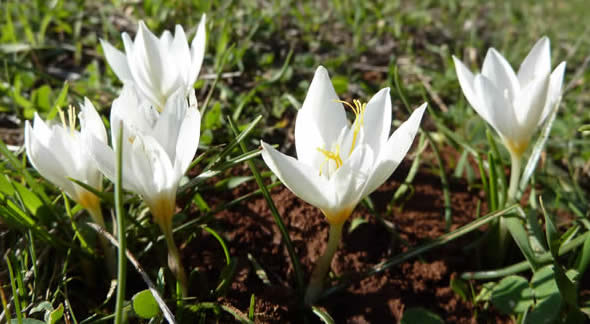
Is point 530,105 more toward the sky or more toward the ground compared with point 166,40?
more toward the ground

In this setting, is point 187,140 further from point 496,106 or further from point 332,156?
point 496,106

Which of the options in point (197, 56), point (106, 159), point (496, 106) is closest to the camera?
point (106, 159)

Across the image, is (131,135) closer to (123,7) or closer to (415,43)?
(123,7)

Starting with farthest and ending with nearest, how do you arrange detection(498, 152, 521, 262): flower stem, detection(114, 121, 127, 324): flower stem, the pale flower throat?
detection(498, 152, 521, 262): flower stem, the pale flower throat, detection(114, 121, 127, 324): flower stem

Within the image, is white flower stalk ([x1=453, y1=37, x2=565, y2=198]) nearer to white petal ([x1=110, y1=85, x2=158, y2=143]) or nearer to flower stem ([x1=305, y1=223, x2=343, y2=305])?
flower stem ([x1=305, y1=223, x2=343, y2=305])

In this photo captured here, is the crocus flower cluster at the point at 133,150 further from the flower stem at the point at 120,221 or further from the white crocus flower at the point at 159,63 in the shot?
the white crocus flower at the point at 159,63

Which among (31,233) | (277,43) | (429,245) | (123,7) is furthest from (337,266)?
(123,7)

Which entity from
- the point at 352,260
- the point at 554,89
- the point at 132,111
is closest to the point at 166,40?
the point at 132,111

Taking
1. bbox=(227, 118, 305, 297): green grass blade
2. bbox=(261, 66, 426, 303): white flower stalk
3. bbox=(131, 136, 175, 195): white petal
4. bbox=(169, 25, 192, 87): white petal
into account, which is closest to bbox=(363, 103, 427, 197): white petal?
bbox=(261, 66, 426, 303): white flower stalk
